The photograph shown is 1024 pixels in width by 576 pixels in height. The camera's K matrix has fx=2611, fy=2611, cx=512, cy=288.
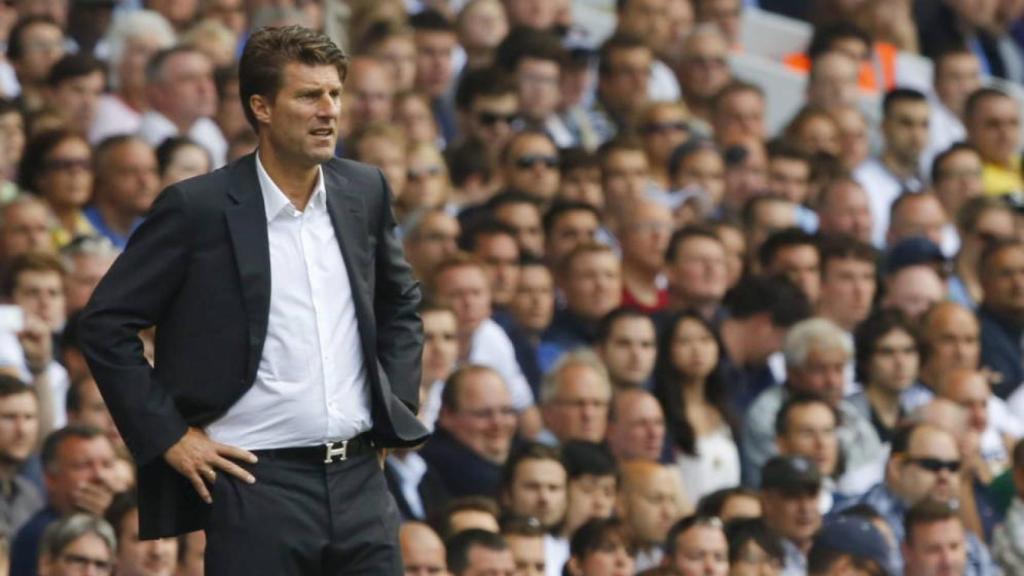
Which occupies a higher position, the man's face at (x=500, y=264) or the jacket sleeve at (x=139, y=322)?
the man's face at (x=500, y=264)

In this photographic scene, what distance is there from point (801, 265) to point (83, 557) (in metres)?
4.82

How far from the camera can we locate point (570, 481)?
32.7 feet

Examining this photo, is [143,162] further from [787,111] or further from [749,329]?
[787,111]

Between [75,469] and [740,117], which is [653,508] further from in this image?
[740,117]

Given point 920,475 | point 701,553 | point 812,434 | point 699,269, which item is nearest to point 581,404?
point 812,434

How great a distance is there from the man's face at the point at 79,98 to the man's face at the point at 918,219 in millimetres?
4063

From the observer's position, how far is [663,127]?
13.4m

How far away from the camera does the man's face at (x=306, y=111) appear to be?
559cm

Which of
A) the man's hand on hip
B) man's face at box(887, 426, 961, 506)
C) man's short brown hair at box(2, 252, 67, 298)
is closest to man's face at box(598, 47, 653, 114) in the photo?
man's face at box(887, 426, 961, 506)

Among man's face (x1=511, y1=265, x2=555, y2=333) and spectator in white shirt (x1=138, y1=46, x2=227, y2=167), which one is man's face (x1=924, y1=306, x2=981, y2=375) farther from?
spectator in white shirt (x1=138, y1=46, x2=227, y2=167)

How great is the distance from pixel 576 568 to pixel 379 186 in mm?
3750

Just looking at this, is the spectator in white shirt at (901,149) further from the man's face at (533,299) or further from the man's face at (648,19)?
the man's face at (533,299)

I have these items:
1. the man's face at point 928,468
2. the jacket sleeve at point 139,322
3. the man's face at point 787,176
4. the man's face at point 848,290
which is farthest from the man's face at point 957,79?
the jacket sleeve at point 139,322

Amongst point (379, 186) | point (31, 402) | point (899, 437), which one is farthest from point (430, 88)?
point (379, 186)
